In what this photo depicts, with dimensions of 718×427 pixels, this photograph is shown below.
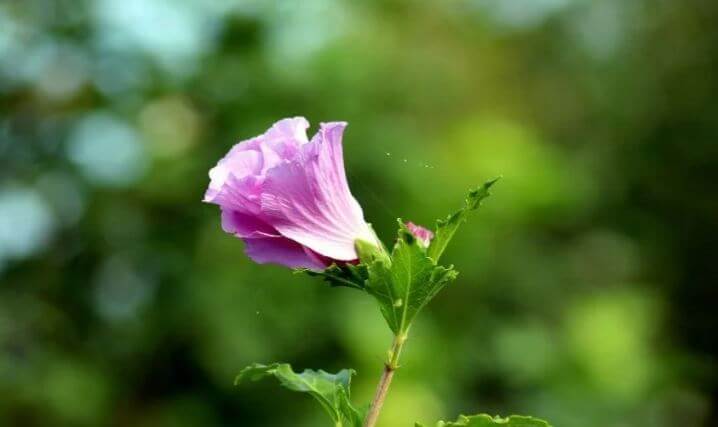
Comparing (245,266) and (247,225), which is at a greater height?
(245,266)

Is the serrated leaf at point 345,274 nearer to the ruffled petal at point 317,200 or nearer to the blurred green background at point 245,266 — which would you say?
the ruffled petal at point 317,200

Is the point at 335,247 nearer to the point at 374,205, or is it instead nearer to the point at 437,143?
the point at 374,205

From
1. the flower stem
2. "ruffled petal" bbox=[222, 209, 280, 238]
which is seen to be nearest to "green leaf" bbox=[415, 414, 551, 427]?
the flower stem

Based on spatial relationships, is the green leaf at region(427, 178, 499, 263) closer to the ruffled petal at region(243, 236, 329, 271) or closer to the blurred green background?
the ruffled petal at region(243, 236, 329, 271)

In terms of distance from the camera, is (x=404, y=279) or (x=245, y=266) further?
(x=245, y=266)

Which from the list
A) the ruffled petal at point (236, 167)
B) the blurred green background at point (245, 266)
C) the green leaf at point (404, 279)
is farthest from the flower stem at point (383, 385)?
the blurred green background at point (245, 266)

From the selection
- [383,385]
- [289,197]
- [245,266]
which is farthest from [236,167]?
[245,266]

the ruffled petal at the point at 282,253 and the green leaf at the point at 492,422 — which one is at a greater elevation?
the ruffled petal at the point at 282,253

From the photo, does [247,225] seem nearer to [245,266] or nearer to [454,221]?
[454,221]
